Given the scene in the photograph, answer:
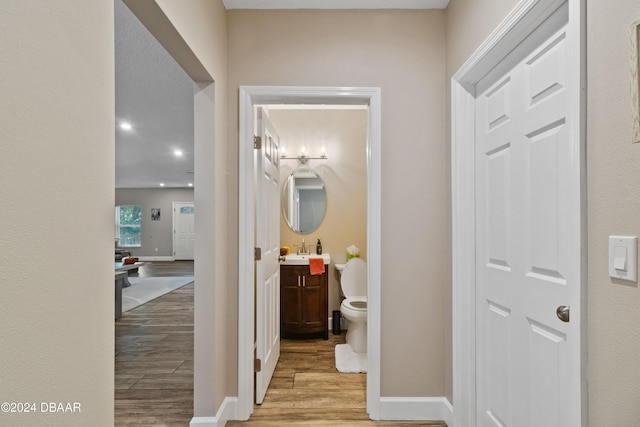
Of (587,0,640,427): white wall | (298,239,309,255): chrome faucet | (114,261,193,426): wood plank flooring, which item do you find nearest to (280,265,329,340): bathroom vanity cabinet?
(298,239,309,255): chrome faucet

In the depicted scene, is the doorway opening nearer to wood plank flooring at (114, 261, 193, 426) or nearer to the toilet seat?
the toilet seat

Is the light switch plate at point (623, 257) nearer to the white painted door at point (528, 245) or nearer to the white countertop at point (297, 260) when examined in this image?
the white painted door at point (528, 245)

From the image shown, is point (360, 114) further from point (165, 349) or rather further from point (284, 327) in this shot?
point (165, 349)

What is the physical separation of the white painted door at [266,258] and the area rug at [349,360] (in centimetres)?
56

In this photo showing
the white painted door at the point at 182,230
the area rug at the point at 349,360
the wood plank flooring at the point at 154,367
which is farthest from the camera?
the white painted door at the point at 182,230

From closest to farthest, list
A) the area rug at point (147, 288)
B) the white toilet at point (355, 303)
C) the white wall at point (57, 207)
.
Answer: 1. the white wall at point (57, 207)
2. the white toilet at point (355, 303)
3. the area rug at point (147, 288)

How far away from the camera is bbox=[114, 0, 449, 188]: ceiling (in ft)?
7.27

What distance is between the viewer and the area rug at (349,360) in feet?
9.67

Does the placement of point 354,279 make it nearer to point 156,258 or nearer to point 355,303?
point 355,303

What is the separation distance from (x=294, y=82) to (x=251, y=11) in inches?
20.8

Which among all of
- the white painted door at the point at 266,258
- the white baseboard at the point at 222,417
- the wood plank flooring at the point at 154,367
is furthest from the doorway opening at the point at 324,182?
the white baseboard at the point at 222,417

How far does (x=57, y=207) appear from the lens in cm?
83

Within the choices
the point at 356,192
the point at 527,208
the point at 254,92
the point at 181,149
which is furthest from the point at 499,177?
the point at 181,149

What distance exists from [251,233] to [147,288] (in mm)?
5707
